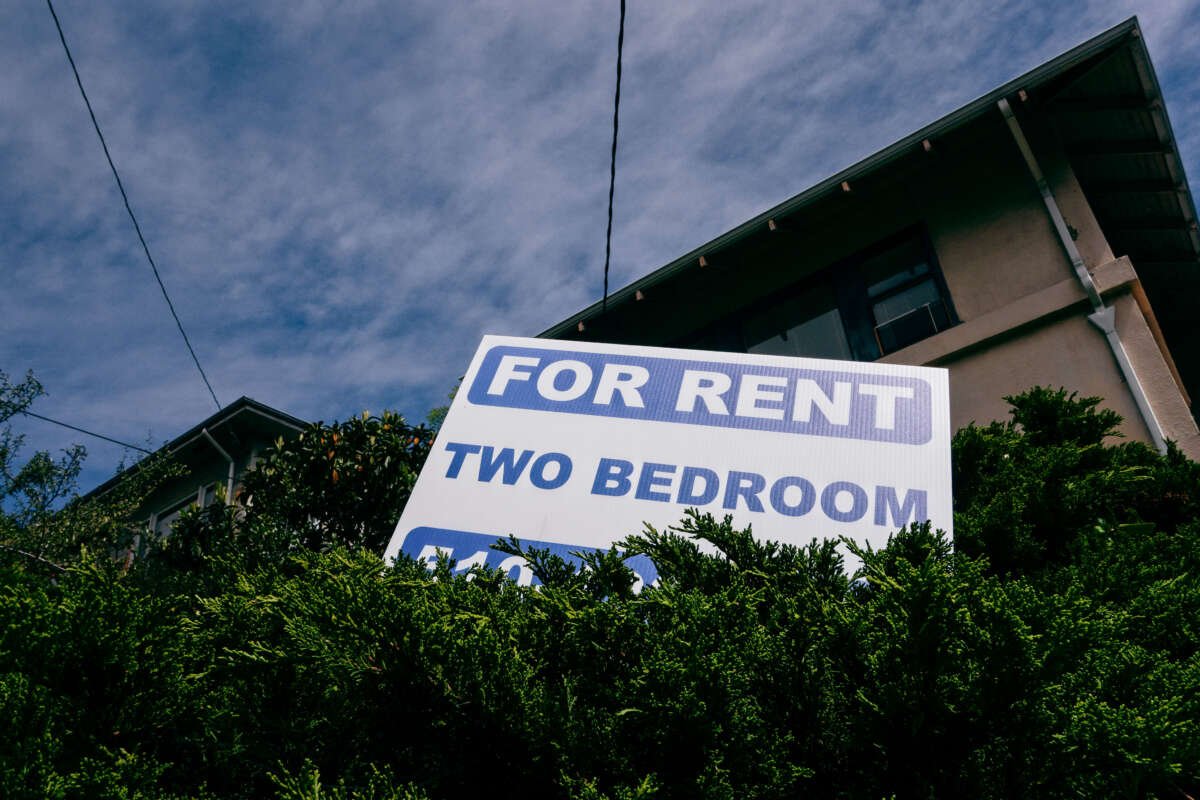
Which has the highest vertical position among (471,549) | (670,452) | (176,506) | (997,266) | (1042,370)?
(997,266)

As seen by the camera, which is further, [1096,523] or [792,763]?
[1096,523]

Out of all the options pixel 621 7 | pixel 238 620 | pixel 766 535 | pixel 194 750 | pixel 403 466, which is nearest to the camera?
pixel 194 750

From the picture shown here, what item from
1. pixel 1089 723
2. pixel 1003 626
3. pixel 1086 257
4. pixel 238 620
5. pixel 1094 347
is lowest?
pixel 238 620

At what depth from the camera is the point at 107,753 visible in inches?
71.9

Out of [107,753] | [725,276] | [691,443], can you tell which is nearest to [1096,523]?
[691,443]

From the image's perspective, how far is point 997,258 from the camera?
8.41m

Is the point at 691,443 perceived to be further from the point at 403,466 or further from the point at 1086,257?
the point at 1086,257

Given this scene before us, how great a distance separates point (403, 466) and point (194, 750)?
475 centimetres

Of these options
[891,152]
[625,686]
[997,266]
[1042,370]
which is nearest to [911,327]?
[997,266]

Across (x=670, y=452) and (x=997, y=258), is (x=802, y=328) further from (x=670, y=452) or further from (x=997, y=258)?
(x=670, y=452)

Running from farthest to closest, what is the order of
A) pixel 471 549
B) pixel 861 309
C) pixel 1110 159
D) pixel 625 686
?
pixel 861 309, pixel 1110 159, pixel 471 549, pixel 625 686

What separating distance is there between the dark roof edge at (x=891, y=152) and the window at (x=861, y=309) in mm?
1013

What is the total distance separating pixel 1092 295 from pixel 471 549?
23.5 ft

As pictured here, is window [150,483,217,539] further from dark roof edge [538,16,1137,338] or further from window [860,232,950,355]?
window [860,232,950,355]
